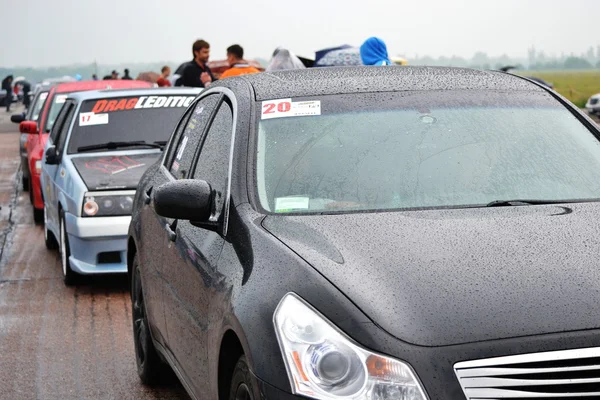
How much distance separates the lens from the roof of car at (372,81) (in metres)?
5.03

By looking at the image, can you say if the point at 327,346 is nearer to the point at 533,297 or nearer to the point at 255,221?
the point at 533,297

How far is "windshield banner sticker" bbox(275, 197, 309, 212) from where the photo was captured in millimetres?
4387

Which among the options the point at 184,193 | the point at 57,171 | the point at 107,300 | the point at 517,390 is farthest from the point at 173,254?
the point at 57,171

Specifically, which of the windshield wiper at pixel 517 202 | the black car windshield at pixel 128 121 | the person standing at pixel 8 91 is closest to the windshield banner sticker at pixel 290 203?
the windshield wiper at pixel 517 202

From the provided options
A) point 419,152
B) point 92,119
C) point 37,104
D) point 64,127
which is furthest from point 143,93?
point 37,104

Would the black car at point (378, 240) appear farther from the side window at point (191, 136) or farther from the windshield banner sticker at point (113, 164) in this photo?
the windshield banner sticker at point (113, 164)

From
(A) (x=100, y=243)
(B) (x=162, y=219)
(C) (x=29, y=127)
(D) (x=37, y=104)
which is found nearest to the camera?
(B) (x=162, y=219)

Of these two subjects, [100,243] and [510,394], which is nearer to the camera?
[510,394]

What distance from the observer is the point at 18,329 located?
799 cm

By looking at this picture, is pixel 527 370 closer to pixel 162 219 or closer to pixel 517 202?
pixel 517 202

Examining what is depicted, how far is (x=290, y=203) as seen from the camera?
14.5 ft

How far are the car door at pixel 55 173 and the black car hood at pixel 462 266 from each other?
6516 millimetres

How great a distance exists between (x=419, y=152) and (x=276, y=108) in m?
0.63

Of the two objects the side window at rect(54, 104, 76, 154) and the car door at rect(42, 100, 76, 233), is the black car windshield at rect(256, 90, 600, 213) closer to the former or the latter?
the car door at rect(42, 100, 76, 233)
